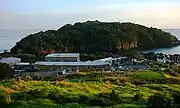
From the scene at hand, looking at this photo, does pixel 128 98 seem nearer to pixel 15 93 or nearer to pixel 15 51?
pixel 15 93

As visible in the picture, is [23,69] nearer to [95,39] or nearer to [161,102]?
[161,102]

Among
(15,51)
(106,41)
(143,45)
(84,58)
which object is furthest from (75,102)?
(143,45)

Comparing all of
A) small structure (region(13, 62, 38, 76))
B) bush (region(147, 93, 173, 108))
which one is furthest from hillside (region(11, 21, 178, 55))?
bush (region(147, 93, 173, 108))

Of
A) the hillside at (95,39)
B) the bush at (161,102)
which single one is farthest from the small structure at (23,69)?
the hillside at (95,39)

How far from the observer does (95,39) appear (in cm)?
15088

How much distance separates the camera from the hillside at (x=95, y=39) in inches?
5079

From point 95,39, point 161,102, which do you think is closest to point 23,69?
point 161,102

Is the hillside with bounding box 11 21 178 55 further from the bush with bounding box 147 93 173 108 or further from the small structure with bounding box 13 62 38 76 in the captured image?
the bush with bounding box 147 93 173 108

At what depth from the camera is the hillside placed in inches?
5079

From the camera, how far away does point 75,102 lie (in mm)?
20859

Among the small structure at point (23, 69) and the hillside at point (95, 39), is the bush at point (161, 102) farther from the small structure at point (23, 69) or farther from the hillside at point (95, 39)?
the hillside at point (95, 39)

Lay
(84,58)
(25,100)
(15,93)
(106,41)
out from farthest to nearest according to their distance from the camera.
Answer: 1. (106,41)
2. (84,58)
3. (15,93)
4. (25,100)

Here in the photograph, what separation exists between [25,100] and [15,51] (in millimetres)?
97745

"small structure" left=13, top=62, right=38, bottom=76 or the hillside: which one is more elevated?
the hillside
